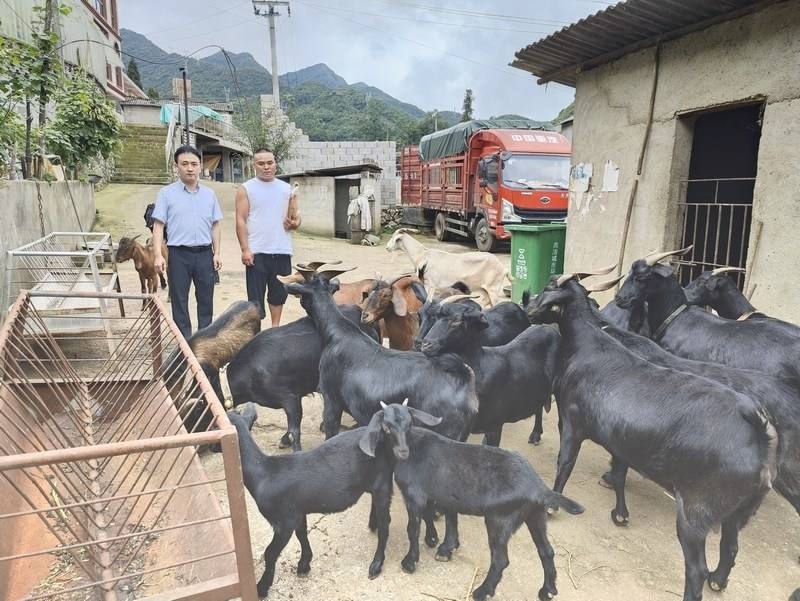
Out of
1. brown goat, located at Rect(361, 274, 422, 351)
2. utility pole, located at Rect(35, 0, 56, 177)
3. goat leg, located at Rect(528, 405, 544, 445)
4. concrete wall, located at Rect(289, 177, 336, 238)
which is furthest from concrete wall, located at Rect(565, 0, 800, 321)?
concrete wall, located at Rect(289, 177, 336, 238)

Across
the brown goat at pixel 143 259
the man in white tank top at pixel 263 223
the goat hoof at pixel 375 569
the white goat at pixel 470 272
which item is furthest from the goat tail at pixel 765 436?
the brown goat at pixel 143 259

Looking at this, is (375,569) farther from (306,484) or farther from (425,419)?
(425,419)

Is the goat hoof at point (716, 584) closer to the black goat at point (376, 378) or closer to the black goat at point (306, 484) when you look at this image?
the black goat at point (376, 378)

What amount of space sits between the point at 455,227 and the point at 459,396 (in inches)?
576

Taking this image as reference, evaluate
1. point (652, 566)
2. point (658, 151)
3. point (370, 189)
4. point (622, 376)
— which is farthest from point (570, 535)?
point (370, 189)

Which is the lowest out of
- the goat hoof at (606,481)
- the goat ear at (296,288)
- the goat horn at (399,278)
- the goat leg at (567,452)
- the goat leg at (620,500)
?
the goat hoof at (606,481)

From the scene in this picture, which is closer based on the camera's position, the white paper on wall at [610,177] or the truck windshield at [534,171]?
the white paper on wall at [610,177]

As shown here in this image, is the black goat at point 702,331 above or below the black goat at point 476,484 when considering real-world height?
above

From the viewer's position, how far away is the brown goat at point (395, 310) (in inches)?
167

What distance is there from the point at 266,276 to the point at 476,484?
3321 mm

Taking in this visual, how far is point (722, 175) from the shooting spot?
7.05 m

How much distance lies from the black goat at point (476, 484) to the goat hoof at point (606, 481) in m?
1.16

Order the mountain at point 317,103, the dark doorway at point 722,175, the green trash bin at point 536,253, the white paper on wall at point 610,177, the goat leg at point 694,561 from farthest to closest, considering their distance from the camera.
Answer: the mountain at point 317,103 < the green trash bin at point 536,253 < the dark doorway at point 722,175 < the white paper on wall at point 610,177 < the goat leg at point 694,561

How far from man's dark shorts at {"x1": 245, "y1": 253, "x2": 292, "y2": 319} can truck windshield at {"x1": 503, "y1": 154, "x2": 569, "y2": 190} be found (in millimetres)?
9131
